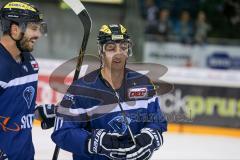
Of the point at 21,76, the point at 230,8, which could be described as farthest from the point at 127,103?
the point at 230,8

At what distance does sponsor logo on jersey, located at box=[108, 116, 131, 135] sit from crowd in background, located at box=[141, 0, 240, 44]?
667 centimetres

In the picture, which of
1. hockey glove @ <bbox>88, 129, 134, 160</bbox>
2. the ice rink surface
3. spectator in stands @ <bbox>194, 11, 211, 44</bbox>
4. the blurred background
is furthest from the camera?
spectator in stands @ <bbox>194, 11, 211, 44</bbox>

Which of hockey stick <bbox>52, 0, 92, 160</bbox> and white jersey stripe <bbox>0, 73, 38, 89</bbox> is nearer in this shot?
white jersey stripe <bbox>0, 73, 38, 89</bbox>

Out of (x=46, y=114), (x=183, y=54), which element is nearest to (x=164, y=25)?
(x=183, y=54)

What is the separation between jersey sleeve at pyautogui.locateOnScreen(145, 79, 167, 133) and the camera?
2852 millimetres

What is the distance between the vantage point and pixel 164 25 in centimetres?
984

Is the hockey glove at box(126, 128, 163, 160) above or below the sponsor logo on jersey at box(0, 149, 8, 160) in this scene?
above

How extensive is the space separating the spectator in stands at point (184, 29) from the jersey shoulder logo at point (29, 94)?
666 centimetres

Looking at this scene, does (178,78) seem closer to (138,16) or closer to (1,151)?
(138,16)

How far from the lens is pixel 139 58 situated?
360 inches

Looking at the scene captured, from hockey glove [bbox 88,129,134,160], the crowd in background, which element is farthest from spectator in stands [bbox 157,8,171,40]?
hockey glove [bbox 88,129,134,160]

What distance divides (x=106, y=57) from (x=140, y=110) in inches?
11.5

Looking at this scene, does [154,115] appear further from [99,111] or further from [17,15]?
[17,15]

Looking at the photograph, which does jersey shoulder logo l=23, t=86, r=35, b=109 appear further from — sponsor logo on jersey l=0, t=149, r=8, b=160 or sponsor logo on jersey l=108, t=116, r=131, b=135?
sponsor logo on jersey l=108, t=116, r=131, b=135
